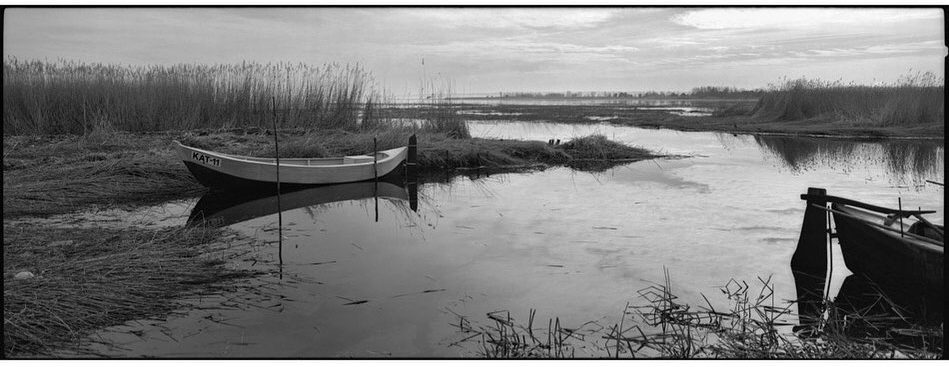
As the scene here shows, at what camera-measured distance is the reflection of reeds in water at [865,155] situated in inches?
428

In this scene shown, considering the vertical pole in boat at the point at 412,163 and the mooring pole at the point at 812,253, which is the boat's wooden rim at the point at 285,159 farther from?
the mooring pole at the point at 812,253

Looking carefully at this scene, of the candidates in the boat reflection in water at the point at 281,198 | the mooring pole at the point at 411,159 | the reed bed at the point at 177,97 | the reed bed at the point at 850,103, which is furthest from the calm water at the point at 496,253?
the reed bed at the point at 850,103

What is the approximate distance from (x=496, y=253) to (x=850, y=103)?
58.0ft

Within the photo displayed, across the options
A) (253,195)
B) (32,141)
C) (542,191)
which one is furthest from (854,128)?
(32,141)

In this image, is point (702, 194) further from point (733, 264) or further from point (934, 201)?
point (733, 264)

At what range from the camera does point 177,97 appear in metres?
12.8

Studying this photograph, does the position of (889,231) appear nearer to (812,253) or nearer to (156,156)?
(812,253)

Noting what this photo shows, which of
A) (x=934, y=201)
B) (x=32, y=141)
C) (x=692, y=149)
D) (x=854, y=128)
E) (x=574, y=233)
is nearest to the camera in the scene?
(x=574, y=233)

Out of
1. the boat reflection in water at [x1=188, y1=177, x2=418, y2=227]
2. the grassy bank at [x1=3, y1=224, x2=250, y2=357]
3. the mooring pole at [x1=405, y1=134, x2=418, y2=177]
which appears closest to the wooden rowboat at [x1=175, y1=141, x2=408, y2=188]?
the boat reflection in water at [x1=188, y1=177, x2=418, y2=227]

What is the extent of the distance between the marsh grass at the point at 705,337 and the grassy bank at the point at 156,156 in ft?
17.9

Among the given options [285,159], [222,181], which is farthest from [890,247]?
[285,159]

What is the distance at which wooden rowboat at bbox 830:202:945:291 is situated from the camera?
12.7 feet

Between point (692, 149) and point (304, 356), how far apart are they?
13158mm

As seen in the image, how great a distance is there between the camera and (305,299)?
4379mm
